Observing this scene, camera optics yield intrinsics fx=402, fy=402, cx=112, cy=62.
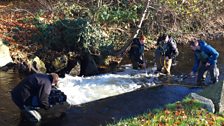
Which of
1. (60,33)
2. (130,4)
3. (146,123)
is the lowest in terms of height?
(146,123)

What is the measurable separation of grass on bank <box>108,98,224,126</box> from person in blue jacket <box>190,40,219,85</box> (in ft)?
11.4

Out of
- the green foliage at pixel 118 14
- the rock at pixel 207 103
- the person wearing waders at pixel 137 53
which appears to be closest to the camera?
the rock at pixel 207 103

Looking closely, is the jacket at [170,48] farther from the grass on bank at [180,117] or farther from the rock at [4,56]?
the rock at [4,56]

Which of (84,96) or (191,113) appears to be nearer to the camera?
(191,113)

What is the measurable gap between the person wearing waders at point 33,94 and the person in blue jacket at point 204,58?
5.86m

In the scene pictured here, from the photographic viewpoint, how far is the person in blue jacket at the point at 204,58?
14500 mm

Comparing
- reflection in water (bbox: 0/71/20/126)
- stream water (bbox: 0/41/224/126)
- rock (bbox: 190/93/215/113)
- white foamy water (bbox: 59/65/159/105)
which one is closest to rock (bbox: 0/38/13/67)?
stream water (bbox: 0/41/224/126)

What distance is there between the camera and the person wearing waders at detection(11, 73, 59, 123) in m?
11.1

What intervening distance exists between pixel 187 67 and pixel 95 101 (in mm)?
6641

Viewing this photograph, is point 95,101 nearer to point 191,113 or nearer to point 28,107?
point 28,107

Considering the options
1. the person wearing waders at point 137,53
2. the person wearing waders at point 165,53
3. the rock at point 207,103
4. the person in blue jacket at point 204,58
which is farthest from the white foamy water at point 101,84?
the rock at point 207,103

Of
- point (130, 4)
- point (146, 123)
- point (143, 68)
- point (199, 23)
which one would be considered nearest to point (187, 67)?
point (143, 68)

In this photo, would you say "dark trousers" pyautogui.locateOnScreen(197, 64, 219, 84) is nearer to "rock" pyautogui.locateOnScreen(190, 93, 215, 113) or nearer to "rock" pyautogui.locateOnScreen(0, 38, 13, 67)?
"rock" pyautogui.locateOnScreen(190, 93, 215, 113)

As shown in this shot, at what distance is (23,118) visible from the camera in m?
11.5
